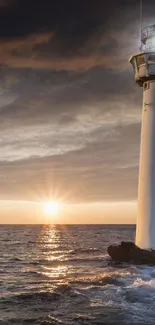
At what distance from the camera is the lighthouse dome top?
32.6m

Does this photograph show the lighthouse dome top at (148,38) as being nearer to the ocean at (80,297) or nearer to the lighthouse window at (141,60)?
the lighthouse window at (141,60)

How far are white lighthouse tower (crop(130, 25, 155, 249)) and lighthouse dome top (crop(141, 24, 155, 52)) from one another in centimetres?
9

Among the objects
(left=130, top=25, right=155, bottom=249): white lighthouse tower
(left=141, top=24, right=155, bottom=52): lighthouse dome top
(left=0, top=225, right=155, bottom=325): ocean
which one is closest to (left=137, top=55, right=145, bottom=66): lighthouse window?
(left=130, top=25, right=155, bottom=249): white lighthouse tower

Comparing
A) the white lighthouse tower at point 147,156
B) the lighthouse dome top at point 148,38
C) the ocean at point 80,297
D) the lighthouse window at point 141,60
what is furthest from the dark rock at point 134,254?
the lighthouse dome top at point 148,38

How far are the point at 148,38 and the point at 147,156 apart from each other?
9449 millimetres

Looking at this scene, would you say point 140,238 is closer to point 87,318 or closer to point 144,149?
point 144,149

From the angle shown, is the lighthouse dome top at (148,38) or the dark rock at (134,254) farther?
the lighthouse dome top at (148,38)

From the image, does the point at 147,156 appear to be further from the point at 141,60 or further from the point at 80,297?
the point at 80,297

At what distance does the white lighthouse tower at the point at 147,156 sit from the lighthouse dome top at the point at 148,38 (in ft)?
0.30

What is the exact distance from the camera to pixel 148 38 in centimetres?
3303

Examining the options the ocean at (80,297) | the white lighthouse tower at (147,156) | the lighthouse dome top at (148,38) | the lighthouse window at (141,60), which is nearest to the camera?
the ocean at (80,297)

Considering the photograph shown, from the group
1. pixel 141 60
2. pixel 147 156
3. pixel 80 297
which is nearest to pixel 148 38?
pixel 141 60

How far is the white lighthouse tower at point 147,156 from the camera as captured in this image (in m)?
30.0

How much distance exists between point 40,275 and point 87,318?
14.5 metres
